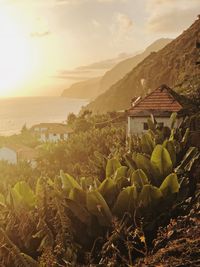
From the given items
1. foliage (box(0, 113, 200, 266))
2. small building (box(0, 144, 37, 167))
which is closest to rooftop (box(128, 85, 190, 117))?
foliage (box(0, 113, 200, 266))

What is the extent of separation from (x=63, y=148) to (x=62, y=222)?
2539cm

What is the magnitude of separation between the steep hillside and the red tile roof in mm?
37713

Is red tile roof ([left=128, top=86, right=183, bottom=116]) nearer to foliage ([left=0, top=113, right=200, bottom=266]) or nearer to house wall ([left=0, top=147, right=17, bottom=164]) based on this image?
foliage ([left=0, top=113, right=200, bottom=266])

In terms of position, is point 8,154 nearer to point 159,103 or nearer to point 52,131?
point 52,131

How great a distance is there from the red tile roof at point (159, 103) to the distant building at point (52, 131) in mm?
41104

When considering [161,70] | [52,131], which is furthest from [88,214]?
[161,70]

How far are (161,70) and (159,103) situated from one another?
2694 inches

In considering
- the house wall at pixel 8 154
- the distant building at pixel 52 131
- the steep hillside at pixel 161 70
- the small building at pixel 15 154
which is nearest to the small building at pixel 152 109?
the small building at pixel 15 154

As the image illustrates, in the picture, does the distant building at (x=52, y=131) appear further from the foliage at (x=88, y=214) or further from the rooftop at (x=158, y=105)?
the foliage at (x=88, y=214)

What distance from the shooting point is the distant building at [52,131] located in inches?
2762

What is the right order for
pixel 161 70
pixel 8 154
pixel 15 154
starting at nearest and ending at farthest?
pixel 8 154 → pixel 15 154 → pixel 161 70

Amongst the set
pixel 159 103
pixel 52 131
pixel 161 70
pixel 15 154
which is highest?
pixel 161 70

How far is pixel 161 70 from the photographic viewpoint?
298 ft

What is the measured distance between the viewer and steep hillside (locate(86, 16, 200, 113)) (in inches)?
2990
